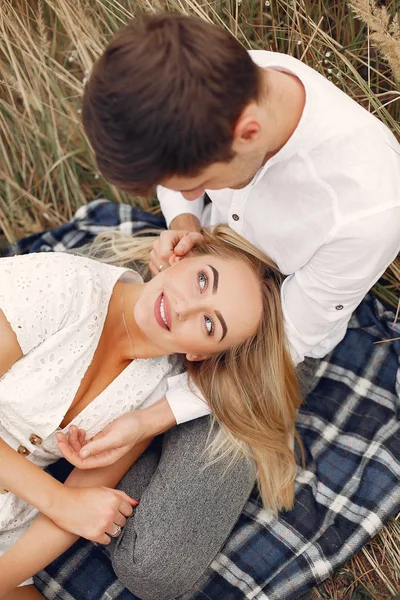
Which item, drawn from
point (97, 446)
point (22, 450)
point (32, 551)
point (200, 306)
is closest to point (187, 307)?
point (200, 306)

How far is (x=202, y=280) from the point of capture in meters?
2.30

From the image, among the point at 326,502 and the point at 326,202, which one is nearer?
the point at 326,202

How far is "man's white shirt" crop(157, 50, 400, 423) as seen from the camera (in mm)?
1964

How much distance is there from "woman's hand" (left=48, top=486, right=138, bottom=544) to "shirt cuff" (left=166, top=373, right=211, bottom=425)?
403mm

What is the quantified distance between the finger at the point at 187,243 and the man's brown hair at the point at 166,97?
806 mm

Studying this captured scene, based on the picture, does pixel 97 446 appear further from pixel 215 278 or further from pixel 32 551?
pixel 215 278

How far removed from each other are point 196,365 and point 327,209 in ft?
3.13

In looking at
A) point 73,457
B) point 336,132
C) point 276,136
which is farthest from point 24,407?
point 336,132

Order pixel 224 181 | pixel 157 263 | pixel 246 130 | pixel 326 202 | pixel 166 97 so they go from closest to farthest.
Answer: pixel 166 97 → pixel 246 130 → pixel 224 181 → pixel 326 202 → pixel 157 263

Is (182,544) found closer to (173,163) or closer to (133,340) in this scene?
(133,340)

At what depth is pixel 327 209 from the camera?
2035mm

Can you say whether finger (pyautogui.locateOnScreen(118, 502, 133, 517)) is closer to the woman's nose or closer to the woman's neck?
the woman's neck

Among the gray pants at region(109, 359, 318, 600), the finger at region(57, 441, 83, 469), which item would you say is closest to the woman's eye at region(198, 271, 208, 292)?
the gray pants at region(109, 359, 318, 600)

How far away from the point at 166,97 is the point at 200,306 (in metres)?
0.91
